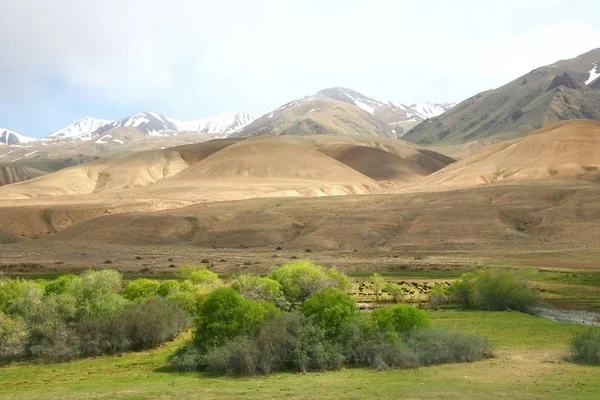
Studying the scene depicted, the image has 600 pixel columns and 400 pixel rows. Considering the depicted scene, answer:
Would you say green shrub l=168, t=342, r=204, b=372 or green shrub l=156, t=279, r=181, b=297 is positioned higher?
green shrub l=156, t=279, r=181, b=297

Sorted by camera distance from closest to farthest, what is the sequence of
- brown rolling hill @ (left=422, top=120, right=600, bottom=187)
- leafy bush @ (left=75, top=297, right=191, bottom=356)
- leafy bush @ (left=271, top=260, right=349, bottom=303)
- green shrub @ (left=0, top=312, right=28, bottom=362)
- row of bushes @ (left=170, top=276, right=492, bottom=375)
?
row of bushes @ (left=170, top=276, right=492, bottom=375) → green shrub @ (left=0, top=312, right=28, bottom=362) → leafy bush @ (left=75, top=297, right=191, bottom=356) → leafy bush @ (left=271, top=260, right=349, bottom=303) → brown rolling hill @ (left=422, top=120, right=600, bottom=187)

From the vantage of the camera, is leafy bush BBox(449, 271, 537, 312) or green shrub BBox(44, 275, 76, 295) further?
leafy bush BBox(449, 271, 537, 312)

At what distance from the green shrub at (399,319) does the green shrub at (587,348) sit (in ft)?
22.7

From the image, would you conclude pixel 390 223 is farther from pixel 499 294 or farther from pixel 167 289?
pixel 167 289

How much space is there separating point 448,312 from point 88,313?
24128mm

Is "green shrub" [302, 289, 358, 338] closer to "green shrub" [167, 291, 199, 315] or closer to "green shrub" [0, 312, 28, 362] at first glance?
"green shrub" [167, 291, 199, 315]

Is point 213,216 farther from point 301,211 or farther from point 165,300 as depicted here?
point 165,300

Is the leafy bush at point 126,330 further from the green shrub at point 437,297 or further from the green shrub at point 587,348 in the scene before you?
the green shrub at point 437,297

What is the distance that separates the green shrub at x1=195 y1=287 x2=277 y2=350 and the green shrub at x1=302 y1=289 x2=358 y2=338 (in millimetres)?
2272

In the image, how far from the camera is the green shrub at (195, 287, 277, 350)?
3212cm

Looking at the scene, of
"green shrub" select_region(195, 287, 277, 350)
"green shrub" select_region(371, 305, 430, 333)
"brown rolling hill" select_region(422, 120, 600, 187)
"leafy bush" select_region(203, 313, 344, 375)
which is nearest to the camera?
"leafy bush" select_region(203, 313, 344, 375)

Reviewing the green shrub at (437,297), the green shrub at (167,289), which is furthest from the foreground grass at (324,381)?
the green shrub at (437,297)

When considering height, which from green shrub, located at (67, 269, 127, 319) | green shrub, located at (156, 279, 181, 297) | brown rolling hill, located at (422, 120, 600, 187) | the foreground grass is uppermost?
brown rolling hill, located at (422, 120, 600, 187)

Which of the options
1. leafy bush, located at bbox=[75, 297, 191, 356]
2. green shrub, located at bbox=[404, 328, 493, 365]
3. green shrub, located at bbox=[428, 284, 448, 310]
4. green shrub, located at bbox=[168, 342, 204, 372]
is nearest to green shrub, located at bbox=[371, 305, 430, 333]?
green shrub, located at bbox=[404, 328, 493, 365]
